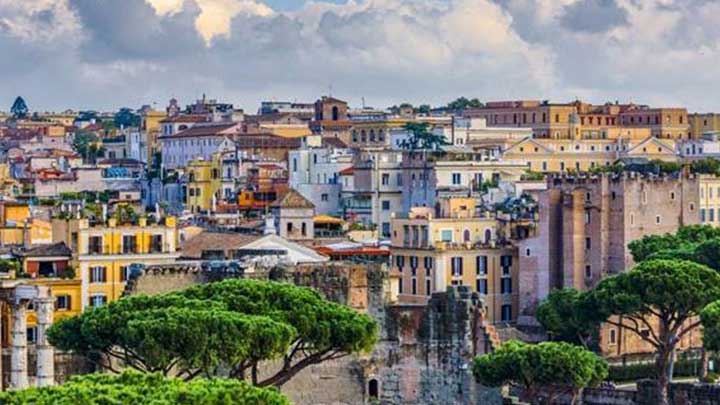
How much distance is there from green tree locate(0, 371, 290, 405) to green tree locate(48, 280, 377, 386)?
9.88 meters

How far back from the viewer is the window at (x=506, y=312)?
8450 cm

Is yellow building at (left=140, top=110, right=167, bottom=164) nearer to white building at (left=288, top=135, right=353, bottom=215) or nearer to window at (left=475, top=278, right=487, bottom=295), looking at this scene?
white building at (left=288, top=135, right=353, bottom=215)

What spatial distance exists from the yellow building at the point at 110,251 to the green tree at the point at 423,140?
48.4 metres

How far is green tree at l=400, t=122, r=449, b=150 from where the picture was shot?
120 metres

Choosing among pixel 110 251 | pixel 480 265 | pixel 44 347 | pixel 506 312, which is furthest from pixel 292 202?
pixel 44 347

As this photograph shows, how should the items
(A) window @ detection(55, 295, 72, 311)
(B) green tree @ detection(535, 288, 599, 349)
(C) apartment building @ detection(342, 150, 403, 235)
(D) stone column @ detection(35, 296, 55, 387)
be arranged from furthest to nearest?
(C) apartment building @ detection(342, 150, 403, 235), (B) green tree @ detection(535, 288, 599, 349), (A) window @ detection(55, 295, 72, 311), (D) stone column @ detection(35, 296, 55, 387)

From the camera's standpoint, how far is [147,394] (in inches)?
1359

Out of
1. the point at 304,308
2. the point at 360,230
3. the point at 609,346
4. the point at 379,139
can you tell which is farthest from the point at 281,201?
the point at 379,139

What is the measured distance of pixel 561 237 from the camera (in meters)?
84.2

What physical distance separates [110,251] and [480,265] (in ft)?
67.6

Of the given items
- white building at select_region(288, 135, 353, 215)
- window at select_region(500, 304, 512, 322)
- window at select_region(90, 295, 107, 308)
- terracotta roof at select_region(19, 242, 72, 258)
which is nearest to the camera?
window at select_region(90, 295, 107, 308)

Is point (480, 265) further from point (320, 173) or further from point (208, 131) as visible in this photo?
point (208, 131)

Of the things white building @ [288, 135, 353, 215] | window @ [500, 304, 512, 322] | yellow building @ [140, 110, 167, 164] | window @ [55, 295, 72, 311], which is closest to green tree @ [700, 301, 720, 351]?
window @ [55, 295, 72, 311]

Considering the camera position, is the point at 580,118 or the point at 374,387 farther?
the point at 580,118
